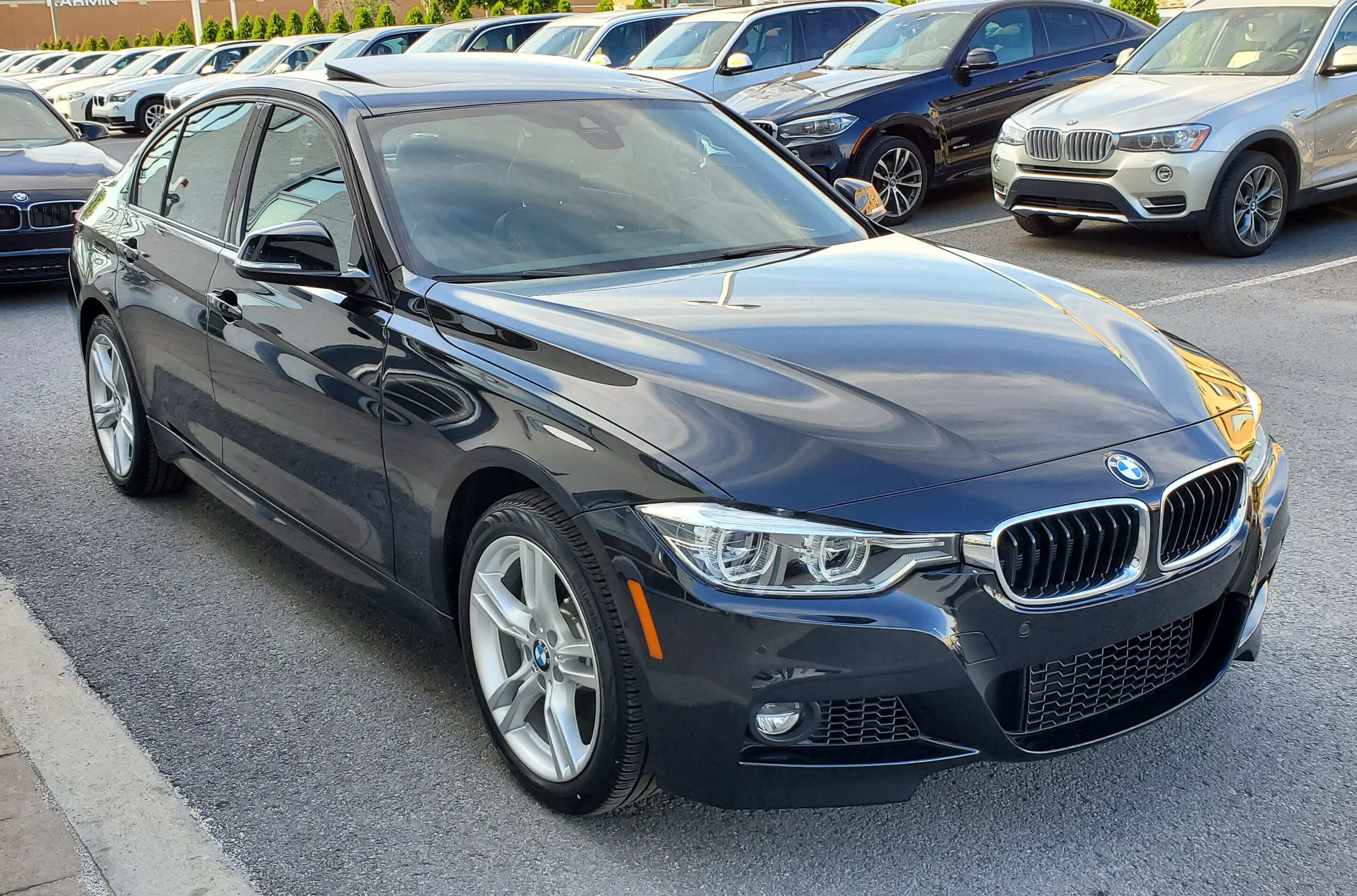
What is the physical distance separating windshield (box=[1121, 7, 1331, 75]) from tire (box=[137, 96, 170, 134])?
21.6 metres

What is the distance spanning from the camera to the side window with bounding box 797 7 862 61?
46.4 ft

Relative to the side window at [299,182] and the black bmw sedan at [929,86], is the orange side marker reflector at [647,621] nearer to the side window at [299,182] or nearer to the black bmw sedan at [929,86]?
the side window at [299,182]

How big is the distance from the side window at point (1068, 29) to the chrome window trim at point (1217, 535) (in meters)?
10.0

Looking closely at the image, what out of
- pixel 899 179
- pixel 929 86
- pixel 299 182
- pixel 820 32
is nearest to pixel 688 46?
pixel 820 32

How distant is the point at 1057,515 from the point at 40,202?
9.18 meters

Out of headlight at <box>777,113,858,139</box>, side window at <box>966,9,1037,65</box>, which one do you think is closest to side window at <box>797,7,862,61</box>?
side window at <box>966,9,1037,65</box>

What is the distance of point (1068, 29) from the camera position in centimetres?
1230

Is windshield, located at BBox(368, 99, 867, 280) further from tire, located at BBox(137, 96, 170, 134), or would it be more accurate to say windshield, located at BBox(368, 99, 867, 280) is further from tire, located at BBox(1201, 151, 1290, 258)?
tire, located at BBox(137, 96, 170, 134)

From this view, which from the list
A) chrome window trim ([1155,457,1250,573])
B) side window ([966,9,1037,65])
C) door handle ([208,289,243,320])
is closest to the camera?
chrome window trim ([1155,457,1250,573])

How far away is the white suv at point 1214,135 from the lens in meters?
8.97

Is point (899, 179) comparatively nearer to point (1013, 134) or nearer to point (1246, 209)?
point (1013, 134)

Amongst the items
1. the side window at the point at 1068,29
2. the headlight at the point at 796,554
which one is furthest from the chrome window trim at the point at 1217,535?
the side window at the point at 1068,29

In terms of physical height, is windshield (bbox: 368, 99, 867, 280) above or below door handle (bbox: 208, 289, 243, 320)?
above

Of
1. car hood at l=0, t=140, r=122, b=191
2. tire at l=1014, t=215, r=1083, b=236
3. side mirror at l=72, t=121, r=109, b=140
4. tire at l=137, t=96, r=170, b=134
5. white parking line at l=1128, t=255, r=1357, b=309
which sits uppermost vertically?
side mirror at l=72, t=121, r=109, b=140
